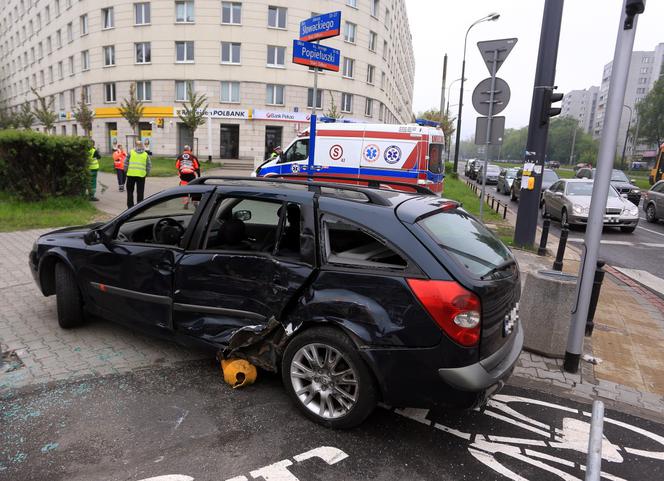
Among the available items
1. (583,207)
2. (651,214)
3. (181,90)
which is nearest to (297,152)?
(583,207)

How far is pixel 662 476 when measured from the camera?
9.05ft

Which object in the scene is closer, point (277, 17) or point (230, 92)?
point (277, 17)

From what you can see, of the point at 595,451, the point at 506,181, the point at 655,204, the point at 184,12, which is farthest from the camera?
the point at 184,12

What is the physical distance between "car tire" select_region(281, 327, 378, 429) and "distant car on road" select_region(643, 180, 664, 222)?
640 inches

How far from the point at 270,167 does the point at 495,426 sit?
1329 cm

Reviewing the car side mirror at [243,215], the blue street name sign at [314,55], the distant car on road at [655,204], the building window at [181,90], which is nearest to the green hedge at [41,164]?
the blue street name sign at [314,55]

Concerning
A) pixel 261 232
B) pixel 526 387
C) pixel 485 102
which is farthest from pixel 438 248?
pixel 485 102

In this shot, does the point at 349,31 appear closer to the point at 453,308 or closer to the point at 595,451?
the point at 453,308

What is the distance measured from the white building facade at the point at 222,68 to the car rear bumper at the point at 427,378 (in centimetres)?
→ 3500

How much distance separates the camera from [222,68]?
115ft

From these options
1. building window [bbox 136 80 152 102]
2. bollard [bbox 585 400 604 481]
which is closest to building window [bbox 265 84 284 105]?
building window [bbox 136 80 152 102]

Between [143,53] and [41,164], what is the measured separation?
30145 millimetres

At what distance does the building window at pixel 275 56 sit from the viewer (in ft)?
117

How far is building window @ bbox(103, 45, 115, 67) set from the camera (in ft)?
126
